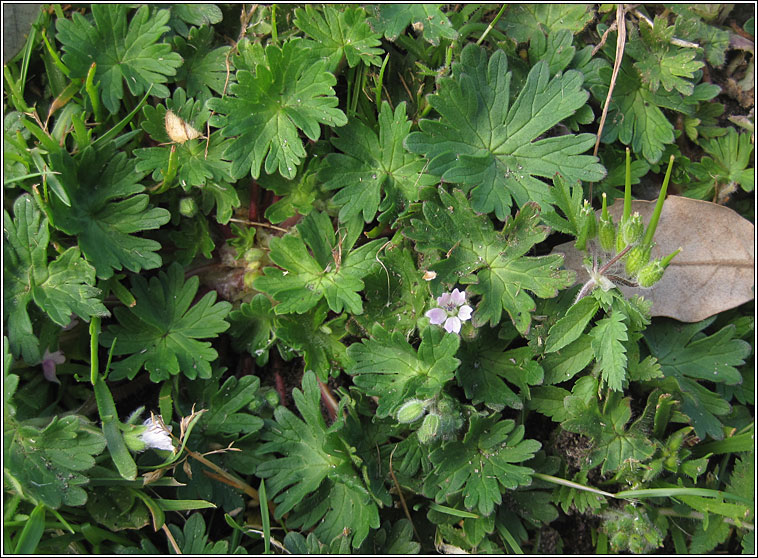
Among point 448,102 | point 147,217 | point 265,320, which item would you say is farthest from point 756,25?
point 147,217

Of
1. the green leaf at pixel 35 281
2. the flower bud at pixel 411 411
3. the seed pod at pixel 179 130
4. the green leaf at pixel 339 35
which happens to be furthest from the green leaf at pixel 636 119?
the green leaf at pixel 35 281

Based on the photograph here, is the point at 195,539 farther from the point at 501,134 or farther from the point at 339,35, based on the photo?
the point at 339,35

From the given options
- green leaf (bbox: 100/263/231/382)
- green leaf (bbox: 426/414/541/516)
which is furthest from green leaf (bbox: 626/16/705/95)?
green leaf (bbox: 100/263/231/382)

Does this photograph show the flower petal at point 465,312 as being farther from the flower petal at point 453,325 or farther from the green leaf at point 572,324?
the green leaf at point 572,324

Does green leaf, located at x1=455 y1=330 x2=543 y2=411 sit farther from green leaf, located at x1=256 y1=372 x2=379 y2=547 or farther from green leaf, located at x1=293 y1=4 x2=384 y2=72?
green leaf, located at x1=293 y1=4 x2=384 y2=72

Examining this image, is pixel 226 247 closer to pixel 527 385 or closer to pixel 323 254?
pixel 323 254

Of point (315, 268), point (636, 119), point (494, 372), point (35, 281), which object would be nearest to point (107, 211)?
point (35, 281)
